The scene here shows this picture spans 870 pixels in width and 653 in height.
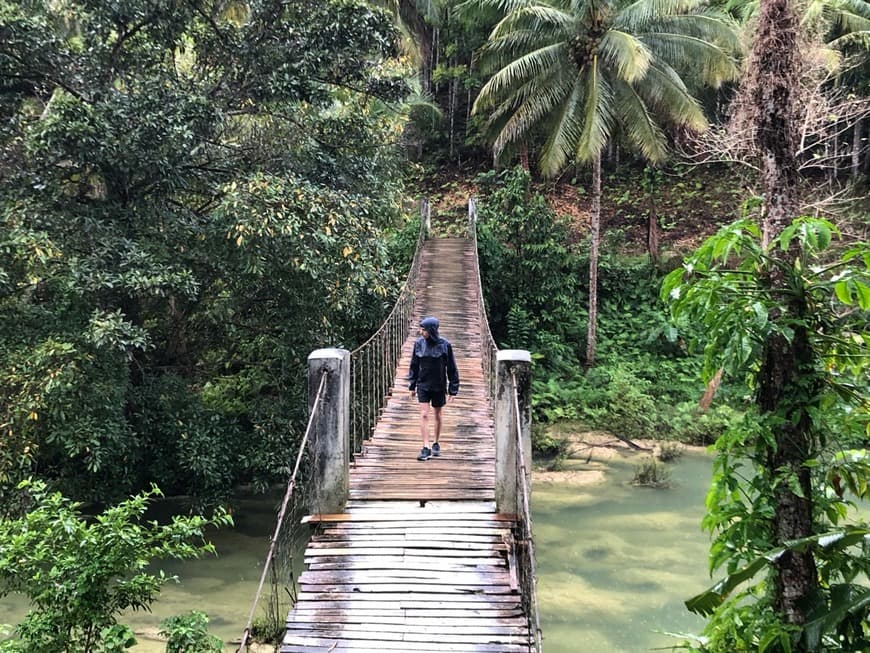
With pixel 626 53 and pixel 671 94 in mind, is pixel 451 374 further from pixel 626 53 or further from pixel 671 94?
pixel 671 94

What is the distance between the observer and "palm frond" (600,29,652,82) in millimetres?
8008

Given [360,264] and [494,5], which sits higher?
[494,5]

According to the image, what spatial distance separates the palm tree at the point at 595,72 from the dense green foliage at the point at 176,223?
311 cm

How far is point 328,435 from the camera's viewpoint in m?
3.38

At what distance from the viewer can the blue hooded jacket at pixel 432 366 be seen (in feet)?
13.0

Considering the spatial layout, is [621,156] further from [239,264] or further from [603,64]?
[239,264]

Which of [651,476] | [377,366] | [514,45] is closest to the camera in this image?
[377,366]

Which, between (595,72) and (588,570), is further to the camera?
(595,72)

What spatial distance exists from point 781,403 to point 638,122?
784 centimetres

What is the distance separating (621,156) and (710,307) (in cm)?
1558

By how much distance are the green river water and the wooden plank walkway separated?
1581 mm

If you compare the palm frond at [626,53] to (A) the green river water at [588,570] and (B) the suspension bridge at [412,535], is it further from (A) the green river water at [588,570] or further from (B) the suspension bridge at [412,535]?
(B) the suspension bridge at [412,535]

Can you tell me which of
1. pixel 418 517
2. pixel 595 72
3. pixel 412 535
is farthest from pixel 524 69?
pixel 412 535

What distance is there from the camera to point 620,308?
11.7 meters
